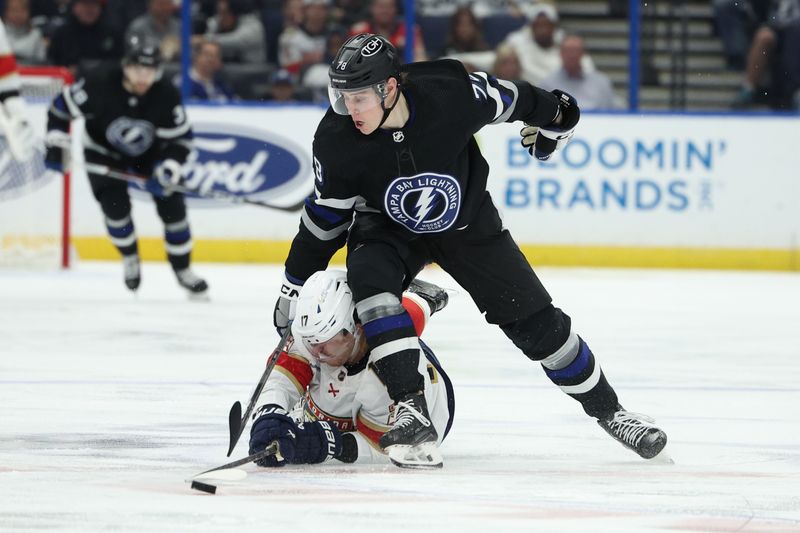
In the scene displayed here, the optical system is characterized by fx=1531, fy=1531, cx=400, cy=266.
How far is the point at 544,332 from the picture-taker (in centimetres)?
365

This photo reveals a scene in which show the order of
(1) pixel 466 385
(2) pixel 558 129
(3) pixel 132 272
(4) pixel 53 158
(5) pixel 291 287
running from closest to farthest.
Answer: (5) pixel 291 287 → (2) pixel 558 129 → (1) pixel 466 385 → (3) pixel 132 272 → (4) pixel 53 158

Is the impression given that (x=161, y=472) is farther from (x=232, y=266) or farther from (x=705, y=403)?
(x=232, y=266)

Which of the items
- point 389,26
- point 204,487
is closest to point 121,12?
point 389,26

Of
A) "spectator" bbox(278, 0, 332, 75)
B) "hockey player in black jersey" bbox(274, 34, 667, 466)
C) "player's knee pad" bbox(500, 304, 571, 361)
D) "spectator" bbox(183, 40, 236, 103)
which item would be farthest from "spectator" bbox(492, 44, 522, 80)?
"player's knee pad" bbox(500, 304, 571, 361)

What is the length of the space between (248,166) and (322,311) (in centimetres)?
605

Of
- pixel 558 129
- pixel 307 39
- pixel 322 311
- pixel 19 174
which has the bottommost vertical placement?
pixel 19 174

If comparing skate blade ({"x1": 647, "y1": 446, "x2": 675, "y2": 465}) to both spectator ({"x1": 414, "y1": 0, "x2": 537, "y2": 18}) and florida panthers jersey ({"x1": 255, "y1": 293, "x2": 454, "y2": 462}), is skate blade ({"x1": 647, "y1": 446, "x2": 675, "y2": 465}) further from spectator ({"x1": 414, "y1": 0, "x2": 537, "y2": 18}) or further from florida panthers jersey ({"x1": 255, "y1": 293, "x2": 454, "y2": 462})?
spectator ({"x1": 414, "y1": 0, "x2": 537, "y2": 18})

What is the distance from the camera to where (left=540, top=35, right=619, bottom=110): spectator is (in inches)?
368

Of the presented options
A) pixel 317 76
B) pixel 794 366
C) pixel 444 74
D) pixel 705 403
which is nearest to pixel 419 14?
pixel 317 76

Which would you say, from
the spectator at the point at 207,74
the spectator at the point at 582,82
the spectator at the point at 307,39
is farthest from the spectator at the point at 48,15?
the spectator at the point at 582,82

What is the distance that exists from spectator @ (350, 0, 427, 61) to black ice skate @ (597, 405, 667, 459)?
5.83 metres

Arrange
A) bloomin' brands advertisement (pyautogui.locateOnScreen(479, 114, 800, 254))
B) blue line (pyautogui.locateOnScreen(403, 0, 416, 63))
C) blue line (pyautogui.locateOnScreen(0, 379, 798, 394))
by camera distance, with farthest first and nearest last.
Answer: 1. blue line (pyautogui.locateOnScreen(403, 0, 416, 63))
2. bloomin' brands advertisement (pyautogui.locateOnScreen(479, 114, 800, 254))
3. blue line (pyautogui.locateOnScreen(0, 379, 798, 394))

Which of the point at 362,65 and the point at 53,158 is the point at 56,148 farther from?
the point at 362,65

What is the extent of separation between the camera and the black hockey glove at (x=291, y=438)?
333cm
